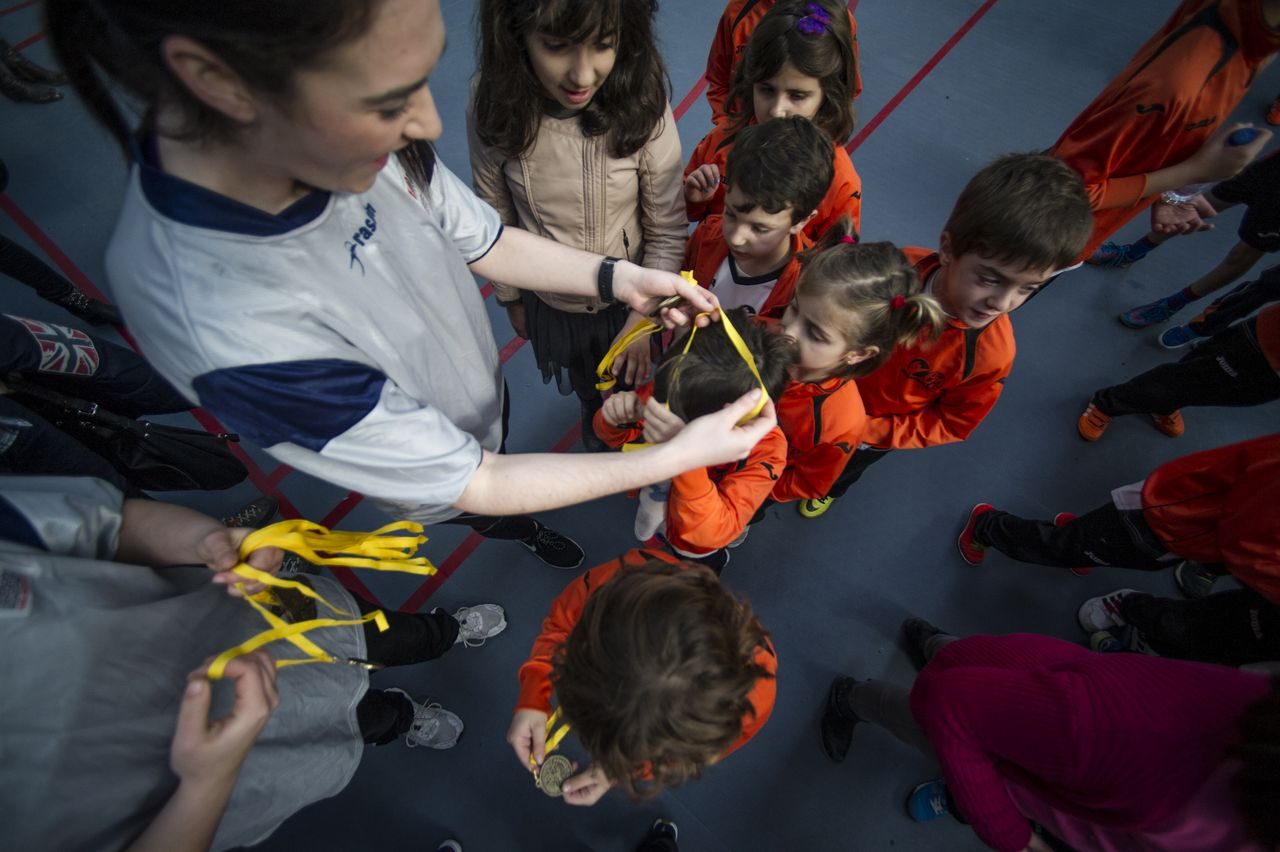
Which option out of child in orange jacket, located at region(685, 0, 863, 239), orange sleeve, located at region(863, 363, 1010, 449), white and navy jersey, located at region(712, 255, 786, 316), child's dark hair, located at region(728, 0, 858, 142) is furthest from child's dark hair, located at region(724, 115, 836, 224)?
orange sleeve, located at region(863, 363, 1010, 449)

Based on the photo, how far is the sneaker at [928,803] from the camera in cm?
224

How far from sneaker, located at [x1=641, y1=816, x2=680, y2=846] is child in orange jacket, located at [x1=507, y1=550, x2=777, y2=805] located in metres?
1.07

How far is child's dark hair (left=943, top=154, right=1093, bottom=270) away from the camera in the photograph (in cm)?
179

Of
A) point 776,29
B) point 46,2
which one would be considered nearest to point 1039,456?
point 776,29

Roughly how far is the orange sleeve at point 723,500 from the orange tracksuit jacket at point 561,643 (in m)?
0.12

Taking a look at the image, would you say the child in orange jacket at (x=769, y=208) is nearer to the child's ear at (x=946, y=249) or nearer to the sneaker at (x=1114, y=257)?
the child's ear at (x=946, y=249)

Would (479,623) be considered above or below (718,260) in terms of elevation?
below

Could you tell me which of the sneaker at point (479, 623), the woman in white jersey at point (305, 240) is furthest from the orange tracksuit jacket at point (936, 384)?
the sneaker at point (479, 623)

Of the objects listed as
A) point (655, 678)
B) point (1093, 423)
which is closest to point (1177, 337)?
point (1093, 423)

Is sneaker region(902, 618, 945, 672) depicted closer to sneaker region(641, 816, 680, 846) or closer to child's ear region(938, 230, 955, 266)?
sneaker region(641, 816, 680, 846)

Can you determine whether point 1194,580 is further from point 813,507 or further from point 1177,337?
point 813,507

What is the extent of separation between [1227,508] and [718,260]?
182 centimetres

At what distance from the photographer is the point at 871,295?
5.58 feet

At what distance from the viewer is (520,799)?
90.1 inches
